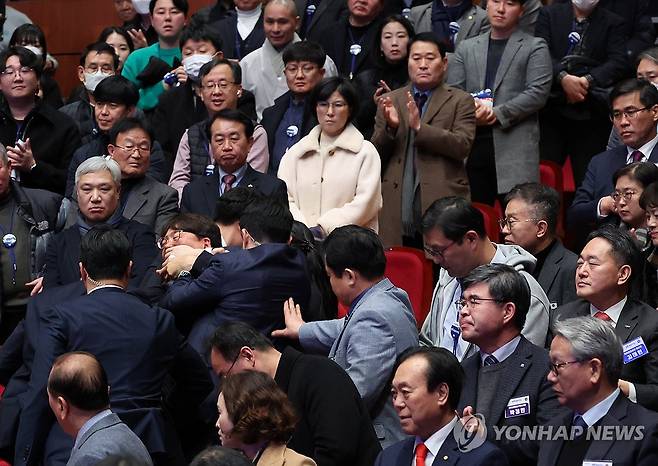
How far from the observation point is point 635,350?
4.83 metres

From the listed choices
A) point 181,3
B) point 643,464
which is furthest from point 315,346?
point 181,3

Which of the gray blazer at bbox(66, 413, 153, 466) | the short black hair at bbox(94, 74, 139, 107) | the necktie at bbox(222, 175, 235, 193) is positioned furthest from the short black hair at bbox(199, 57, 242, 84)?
the gray blazer at bbox(66, 413, 153, 466)

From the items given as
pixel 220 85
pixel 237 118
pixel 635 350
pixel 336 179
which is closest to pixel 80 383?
pixel 635 350

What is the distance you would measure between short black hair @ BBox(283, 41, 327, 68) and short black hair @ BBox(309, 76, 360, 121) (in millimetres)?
583

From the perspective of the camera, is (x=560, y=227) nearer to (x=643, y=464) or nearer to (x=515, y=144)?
(x=515, y=144)

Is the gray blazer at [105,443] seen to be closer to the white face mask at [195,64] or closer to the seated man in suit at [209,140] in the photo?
the seated man in suit at [209,140]

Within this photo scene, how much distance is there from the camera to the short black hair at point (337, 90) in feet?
22.7

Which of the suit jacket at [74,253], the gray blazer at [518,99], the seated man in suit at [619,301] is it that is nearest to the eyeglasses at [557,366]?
the seated man in suit at [619,301]

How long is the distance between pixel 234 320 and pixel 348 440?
88 cm

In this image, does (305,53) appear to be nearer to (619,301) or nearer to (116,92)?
(116,92)

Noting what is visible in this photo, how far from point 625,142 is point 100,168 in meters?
2.56

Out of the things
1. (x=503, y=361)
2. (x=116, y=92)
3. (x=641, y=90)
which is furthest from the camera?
(x=116, y=92)

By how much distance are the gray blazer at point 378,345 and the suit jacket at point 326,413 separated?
0.27 m

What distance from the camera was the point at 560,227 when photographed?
7719 mm
